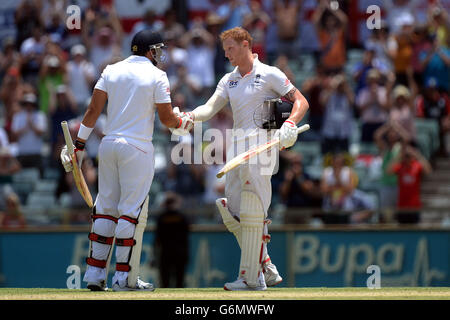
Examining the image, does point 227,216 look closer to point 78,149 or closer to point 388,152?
point 78,149

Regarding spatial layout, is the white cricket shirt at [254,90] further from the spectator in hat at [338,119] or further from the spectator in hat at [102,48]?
the spectator in hat at [102,48]

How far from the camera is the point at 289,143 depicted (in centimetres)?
992

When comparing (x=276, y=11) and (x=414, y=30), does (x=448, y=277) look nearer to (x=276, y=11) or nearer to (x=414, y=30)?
(x=414, y=30)

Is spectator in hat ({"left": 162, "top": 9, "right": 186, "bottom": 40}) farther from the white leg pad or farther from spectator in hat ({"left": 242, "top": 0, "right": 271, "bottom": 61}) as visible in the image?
the white leg pad

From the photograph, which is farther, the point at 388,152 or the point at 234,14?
the point at 234,14

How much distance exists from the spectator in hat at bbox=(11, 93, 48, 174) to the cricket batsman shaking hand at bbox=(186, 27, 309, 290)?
28.2 ft

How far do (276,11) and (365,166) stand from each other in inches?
153

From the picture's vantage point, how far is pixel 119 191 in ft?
32.6

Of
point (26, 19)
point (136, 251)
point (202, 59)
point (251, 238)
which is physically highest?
point (26, 19)

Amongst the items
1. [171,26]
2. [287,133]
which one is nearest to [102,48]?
[171,26]

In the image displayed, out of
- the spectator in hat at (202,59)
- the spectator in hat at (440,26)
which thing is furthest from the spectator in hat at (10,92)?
the spectator in hat at (440,26)

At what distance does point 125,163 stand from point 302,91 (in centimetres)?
885
